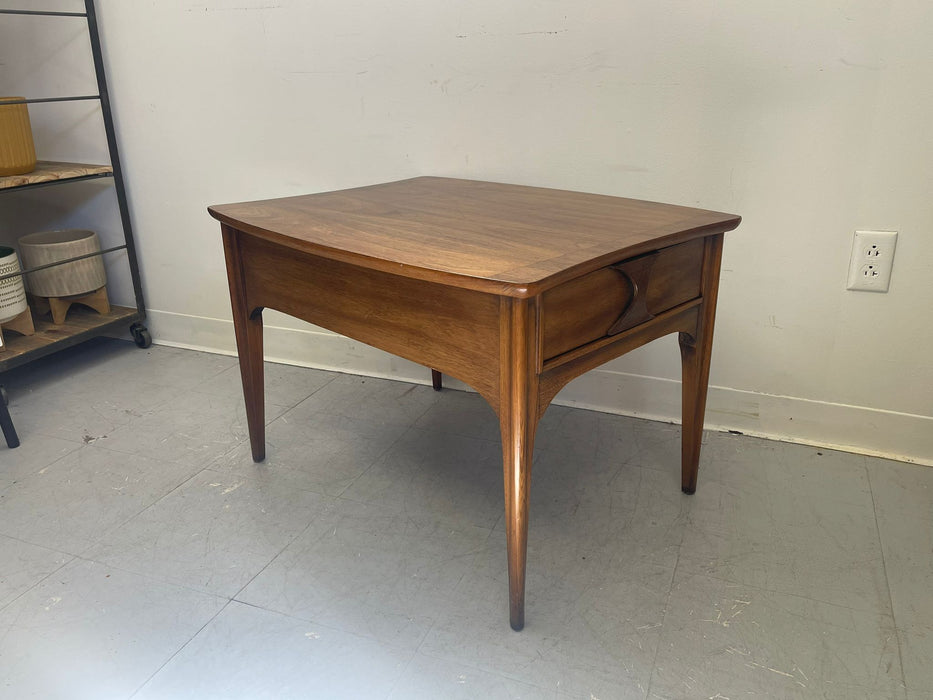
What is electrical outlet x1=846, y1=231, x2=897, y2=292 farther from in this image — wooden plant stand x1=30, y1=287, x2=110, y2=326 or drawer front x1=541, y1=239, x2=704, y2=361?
wooden plant stand x1=30, y1=287, x2=110, y2=326

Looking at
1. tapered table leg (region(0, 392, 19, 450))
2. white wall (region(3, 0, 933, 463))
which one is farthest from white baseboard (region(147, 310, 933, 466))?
tapered table leg (region(0, 392, 19, 450))

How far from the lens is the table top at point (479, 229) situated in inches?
33.0

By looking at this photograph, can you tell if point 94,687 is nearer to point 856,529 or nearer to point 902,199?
point 856,529

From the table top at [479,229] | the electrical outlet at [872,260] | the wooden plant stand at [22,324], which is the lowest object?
the wooden plant stand at [22,324]

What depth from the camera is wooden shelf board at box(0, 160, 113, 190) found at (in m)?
1.65

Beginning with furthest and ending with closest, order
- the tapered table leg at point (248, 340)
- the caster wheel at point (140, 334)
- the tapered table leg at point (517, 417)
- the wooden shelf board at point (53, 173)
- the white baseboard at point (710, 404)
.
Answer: the caster wheel at point (140, 334) < the wooden shelf board at point (53, 173) < the white baseboard at point (710, 404) < the tapered table leg at point (248, 340) < the tapered table leg at point (517, 417)

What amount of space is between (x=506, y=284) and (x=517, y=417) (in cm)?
18

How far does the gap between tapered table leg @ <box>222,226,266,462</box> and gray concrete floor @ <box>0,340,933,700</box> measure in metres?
0.08

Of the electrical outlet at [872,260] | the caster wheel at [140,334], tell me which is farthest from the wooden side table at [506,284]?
the caster wheel at [140,334]

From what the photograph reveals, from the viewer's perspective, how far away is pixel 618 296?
0.96 metres

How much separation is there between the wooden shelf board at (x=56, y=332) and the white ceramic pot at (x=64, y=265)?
0.26 feet

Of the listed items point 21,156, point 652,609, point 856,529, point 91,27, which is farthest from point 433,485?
point 91,27

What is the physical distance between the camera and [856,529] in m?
1.20

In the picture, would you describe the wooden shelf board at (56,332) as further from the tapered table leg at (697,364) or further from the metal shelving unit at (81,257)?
the tapered table leg at (697,364)
